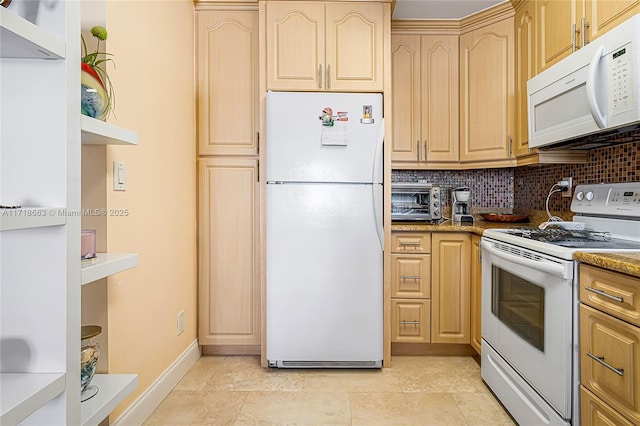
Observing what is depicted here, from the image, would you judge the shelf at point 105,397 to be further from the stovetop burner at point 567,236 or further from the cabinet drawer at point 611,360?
the stovetop burner at point 567,236

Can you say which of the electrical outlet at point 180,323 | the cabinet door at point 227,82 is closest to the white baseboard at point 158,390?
the electrical outlet at point 180,323

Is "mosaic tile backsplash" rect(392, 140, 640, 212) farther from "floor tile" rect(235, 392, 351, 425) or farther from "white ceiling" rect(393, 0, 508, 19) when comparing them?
"floor tile" rect(235, 392, 351, 425)

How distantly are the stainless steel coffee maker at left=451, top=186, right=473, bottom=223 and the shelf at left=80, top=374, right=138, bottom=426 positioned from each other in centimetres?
234

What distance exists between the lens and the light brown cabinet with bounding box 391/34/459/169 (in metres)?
2.85

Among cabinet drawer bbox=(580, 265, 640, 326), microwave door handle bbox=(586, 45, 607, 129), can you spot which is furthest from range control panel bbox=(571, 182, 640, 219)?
cabinet drawer bbox=(580, 265, 640, 326)

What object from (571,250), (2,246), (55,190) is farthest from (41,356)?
(571,250)

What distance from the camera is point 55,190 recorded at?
2.73 feet

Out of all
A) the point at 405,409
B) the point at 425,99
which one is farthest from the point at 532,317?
the point at 425,99

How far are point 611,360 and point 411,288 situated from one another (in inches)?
54.9

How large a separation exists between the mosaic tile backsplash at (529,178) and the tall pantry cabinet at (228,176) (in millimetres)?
1248

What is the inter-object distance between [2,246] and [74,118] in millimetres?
307

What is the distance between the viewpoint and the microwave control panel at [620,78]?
4.87ft

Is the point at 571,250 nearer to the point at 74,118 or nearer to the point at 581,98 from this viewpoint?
the point at 581,98

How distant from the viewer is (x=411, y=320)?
2617 millimetres
